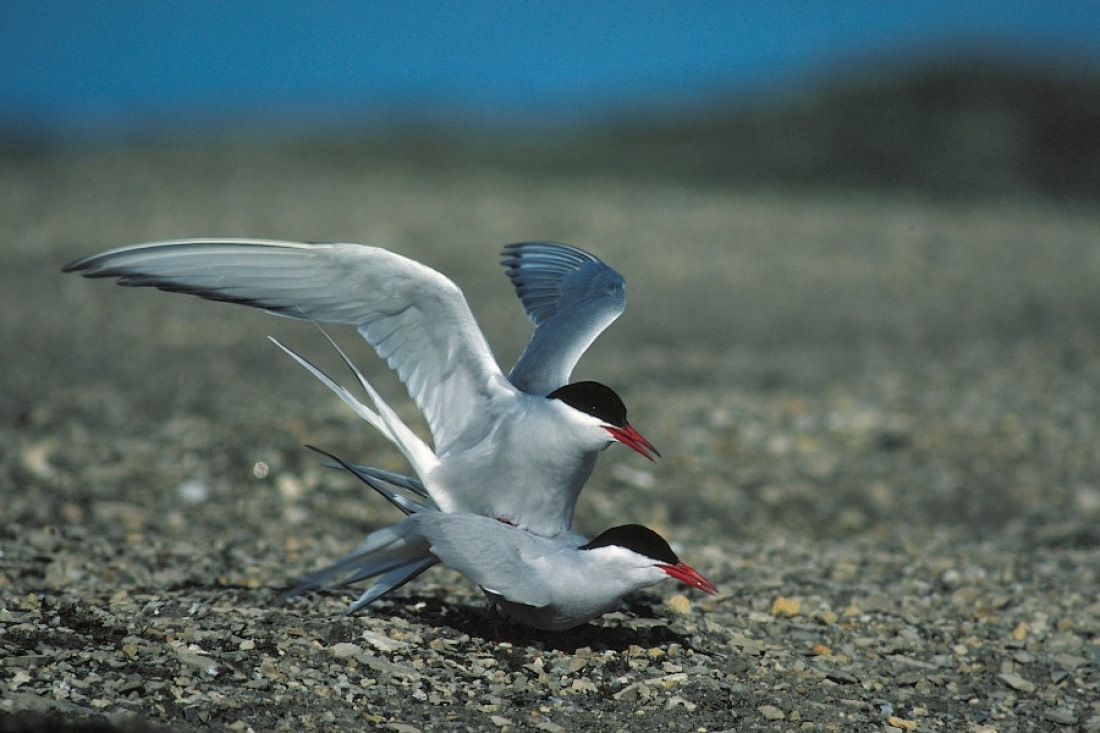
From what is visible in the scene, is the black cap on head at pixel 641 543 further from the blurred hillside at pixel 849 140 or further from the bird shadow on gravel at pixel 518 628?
the blurred hillside at pixel 849 140

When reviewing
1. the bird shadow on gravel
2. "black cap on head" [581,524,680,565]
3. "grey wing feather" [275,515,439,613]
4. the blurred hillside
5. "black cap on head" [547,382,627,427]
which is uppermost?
the blurred hillside

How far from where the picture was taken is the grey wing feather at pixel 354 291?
394 cm

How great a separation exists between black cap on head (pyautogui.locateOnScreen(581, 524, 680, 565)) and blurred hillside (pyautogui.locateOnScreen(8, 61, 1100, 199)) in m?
17.2

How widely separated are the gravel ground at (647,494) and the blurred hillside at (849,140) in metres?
6.24

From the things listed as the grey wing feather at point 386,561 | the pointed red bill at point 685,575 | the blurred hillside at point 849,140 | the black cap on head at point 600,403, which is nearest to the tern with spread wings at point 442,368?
the black cap on head at point 600,403

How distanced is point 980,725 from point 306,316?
2.66 meters

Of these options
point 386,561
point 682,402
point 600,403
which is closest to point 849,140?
point 682,402

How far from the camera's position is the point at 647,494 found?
22.9 feet

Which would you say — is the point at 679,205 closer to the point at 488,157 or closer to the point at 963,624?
the point at 488,157

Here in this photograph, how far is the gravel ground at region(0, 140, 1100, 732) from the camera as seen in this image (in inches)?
157

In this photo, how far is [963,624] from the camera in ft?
16.4

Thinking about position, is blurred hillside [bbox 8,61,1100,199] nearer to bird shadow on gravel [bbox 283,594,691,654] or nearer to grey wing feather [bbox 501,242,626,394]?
grey wing feather [bbox 501,242,626,394]

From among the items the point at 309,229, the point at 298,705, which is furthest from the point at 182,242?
the point at 309,229

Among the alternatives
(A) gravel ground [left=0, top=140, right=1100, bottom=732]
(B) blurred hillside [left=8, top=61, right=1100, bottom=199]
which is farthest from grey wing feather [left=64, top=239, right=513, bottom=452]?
(B) blurred hillside [left=8, top=61, right=1100, bottom=199]
